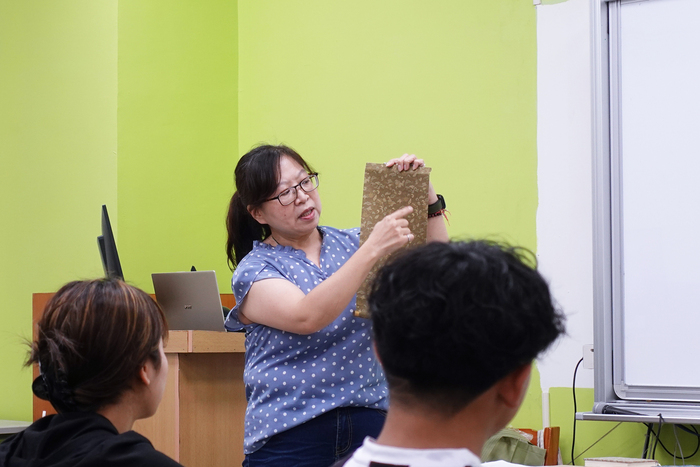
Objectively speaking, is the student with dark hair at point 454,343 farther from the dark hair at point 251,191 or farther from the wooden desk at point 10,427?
the wooden desk at point 10,427

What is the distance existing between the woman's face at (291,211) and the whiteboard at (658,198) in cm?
122

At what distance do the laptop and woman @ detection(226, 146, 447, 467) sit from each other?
0.68 metres

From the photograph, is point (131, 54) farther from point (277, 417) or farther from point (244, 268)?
point (277, 417)

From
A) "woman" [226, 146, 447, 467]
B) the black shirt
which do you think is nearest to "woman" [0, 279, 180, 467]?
the black shirt

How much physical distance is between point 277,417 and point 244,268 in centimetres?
29

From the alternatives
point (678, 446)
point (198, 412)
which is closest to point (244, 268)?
point (198, 412)

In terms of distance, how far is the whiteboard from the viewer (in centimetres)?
224

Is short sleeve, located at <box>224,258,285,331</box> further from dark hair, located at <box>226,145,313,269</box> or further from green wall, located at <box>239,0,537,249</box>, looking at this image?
green wall, located at <box>239,0,537,249</box>

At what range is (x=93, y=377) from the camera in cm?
102

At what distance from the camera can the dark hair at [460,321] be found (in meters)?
0.63

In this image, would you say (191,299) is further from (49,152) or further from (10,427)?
(49,152)

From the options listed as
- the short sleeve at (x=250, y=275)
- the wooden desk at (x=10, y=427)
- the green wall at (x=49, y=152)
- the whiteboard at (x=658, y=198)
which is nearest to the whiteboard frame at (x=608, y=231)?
the whiteboard at (x=658, y=198)

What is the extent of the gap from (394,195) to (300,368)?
0.37 meters

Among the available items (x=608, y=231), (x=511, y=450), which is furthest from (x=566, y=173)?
(x=511, y=450)
